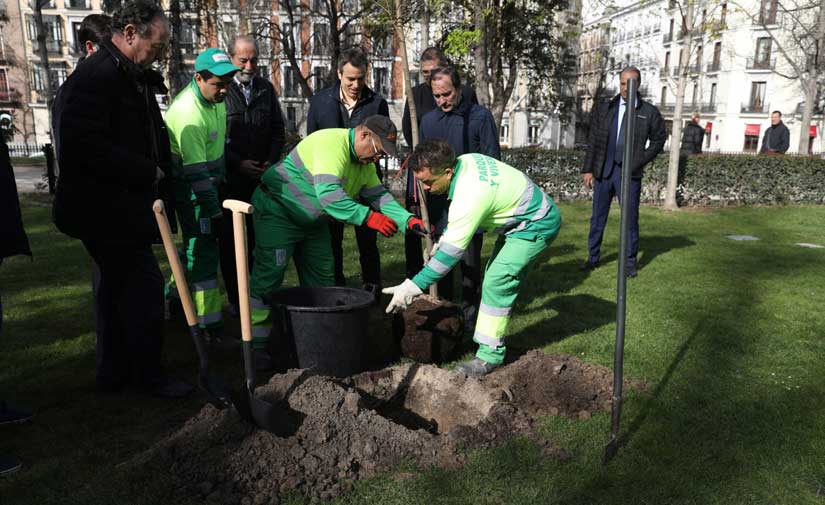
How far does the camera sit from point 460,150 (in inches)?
190

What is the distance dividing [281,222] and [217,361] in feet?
3.49

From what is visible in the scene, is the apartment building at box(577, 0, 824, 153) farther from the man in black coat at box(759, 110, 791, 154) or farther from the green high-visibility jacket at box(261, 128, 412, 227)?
the green high-visibility jacket at box(261, 128, 412, 227)

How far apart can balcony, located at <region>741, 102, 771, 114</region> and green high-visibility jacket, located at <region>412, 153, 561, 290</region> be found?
43789mm

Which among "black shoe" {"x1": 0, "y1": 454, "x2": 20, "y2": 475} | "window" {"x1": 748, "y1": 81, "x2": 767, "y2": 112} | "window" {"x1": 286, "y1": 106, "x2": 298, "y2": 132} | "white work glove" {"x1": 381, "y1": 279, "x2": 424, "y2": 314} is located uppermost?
"window" {"x1": 748, "y1": 81, "x2": 767, "y2": 112}

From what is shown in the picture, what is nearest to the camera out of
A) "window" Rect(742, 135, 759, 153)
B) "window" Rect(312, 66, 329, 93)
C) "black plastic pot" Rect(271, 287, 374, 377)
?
"black plastic pot" Rect(271, 287, 374, 377)

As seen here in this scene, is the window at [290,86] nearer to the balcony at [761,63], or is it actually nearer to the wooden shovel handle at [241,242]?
the balcony at [761,63]

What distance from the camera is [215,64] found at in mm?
3846

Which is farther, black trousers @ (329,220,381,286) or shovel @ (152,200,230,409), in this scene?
black trousers @ (329,220,381,286)

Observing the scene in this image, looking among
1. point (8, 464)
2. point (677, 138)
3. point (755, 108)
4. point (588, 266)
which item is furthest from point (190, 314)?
point (755, 108)

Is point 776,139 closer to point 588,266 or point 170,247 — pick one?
point 588,266

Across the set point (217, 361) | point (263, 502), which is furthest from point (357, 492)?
point (217, 361)

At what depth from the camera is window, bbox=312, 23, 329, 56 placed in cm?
2806

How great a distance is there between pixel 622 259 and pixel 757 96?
4513cm

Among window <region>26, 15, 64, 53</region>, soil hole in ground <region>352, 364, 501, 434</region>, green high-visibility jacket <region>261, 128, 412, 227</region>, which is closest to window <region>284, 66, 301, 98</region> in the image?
window <region>26, 15, 64, 53</region>
